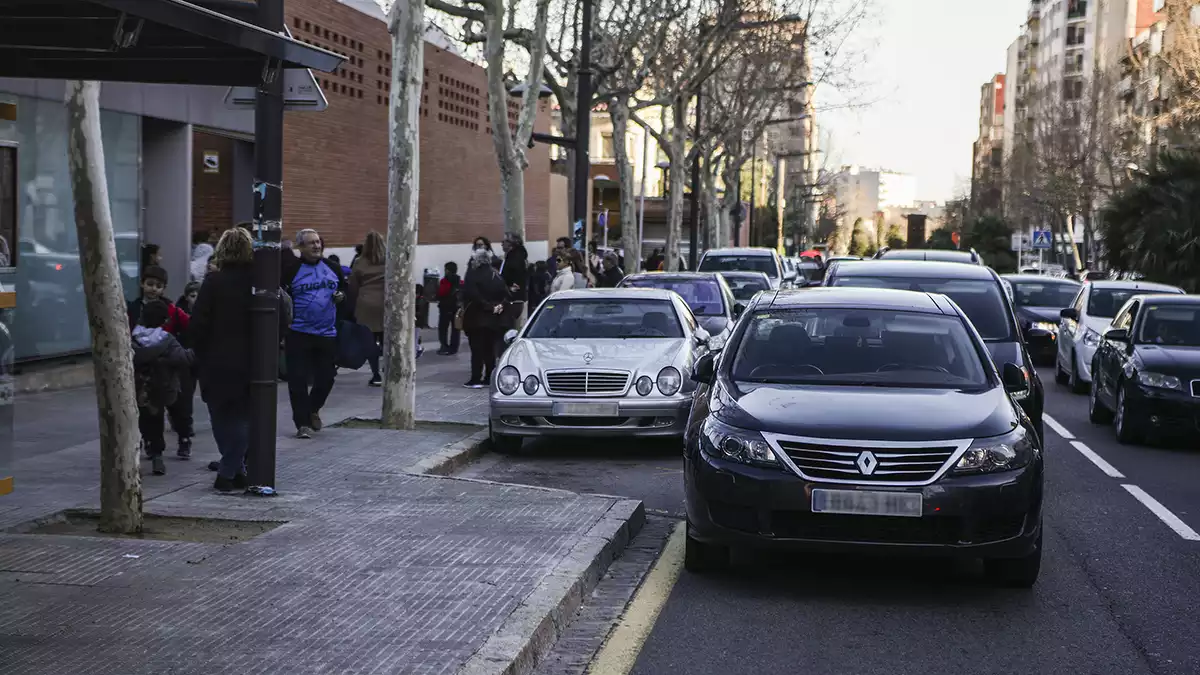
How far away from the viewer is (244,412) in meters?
10.5

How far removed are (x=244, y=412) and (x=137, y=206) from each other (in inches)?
417

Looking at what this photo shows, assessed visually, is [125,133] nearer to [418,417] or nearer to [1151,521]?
[418,417]

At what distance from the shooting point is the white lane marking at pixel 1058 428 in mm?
16578

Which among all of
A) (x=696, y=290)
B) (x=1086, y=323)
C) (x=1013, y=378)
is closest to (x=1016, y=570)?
(x=1013, y=378)

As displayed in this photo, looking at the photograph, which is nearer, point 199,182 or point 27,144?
point 27,144

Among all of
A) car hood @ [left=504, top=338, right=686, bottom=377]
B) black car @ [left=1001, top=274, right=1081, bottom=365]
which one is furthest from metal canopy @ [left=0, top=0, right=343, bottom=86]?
black car @ [left=1001, top=274, right=1081, bottom=365]

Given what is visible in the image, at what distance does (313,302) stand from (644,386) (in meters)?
2.87

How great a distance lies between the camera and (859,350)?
9273mm

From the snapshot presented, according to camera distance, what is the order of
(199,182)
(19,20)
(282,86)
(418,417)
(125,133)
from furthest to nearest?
(199,182) → (125,133) → (418,417) → (282,86) → (19,20)

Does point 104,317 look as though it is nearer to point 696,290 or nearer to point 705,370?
point 705,370

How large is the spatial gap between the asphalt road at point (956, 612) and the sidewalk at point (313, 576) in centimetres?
69

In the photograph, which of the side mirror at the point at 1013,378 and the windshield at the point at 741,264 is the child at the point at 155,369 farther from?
the windshield at the point at 741,264

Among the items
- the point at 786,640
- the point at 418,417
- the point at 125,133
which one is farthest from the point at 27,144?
the point at 786,640

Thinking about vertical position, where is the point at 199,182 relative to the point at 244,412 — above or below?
above
